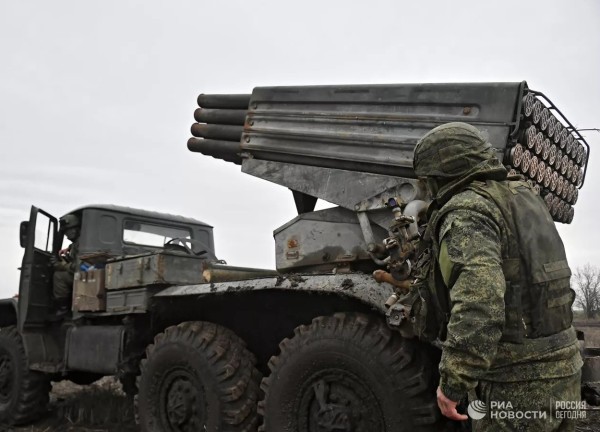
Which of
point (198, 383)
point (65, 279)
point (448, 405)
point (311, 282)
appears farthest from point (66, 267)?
point (448, 405)

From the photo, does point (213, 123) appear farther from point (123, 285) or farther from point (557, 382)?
point (557, 382)

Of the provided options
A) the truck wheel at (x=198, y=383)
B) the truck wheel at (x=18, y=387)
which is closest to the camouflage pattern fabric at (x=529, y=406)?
the truck wheel at (x=198, y=383)

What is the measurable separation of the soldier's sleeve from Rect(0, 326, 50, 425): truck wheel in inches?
209

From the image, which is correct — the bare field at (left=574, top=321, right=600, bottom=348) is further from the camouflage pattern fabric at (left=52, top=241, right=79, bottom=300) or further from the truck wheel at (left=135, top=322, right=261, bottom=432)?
the camouflage pattern fabric at (left=52, top=241, right=79, bottom=300)

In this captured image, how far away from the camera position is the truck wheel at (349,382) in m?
2.95

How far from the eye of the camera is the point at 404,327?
296cm

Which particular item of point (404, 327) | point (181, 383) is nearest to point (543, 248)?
point (404, 327)

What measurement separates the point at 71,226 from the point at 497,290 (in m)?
5.41

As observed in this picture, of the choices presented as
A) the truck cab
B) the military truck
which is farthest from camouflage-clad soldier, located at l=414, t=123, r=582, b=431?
the truck cab

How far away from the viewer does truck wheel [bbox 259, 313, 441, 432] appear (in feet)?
9.68

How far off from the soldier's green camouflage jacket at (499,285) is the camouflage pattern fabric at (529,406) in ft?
0.11

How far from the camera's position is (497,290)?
6.40ft

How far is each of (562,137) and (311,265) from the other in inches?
73.4

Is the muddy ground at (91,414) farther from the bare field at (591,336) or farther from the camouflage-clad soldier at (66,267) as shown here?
the bare field at (591,336)
